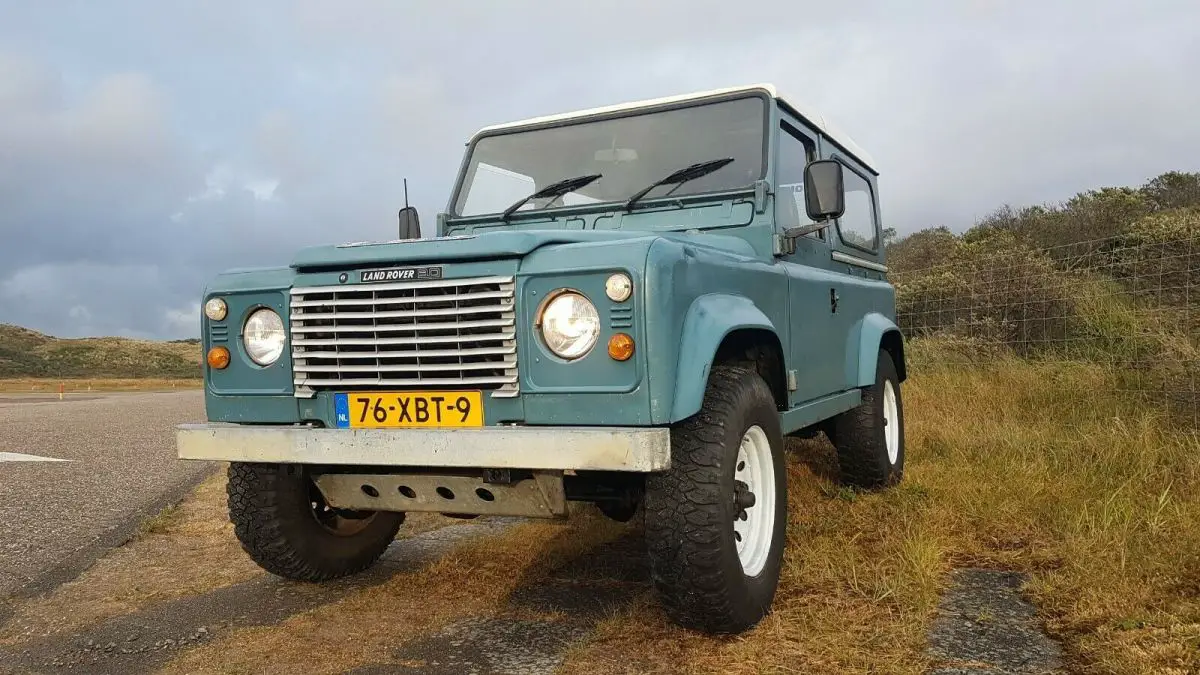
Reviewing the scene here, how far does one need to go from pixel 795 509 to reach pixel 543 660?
96.6 inches

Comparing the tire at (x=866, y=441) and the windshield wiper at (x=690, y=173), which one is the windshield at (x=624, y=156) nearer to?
the windshield wiper at (x=690, y=173)

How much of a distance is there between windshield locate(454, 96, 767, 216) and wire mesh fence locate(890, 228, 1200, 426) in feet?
13.2

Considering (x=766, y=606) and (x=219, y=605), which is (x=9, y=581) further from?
(x=766, y=606)

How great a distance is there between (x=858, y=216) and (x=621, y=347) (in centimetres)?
349

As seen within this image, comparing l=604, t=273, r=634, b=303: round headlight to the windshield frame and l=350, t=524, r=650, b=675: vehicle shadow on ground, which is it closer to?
l=350, t=524, r=650, b=675: vehicle shadow on ground

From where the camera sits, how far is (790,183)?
4453 millimetres

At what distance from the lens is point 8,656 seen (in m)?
3.25

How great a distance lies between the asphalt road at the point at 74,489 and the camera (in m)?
4.66

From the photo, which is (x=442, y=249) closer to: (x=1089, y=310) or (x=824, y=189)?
(x=824, y=189)

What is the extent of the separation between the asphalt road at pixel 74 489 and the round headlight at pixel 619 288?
2958 millimetres

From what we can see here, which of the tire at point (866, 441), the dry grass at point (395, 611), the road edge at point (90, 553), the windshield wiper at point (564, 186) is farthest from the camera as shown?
the tire at point (866, 441)

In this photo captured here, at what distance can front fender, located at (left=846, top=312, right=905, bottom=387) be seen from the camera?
16.7ft

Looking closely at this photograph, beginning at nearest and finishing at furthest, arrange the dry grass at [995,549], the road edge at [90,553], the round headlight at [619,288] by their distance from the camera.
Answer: the round headlight at [619,288] → the dry grass at [995,549] → the road edge at [90,553]

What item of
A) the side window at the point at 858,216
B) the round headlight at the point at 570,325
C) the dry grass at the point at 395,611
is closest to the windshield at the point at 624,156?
the side window at the point at 858,216
